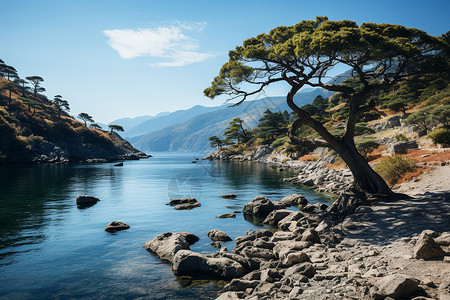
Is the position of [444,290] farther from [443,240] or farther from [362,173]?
[362,173]

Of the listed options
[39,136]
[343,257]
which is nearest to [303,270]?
[343,257]

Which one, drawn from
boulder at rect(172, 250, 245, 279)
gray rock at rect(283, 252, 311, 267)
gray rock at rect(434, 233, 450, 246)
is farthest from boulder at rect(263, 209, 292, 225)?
gray rock at rect(434, 233, 450, 246)

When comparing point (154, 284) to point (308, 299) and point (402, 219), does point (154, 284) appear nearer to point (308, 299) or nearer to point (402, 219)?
point (308, 299)

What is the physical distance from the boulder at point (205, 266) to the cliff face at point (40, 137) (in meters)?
88.3

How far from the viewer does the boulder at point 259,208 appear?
66.8 feet

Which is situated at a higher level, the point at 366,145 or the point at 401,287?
the point at 366,145

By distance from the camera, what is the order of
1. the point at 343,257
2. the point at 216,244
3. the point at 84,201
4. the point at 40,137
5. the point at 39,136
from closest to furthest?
the point at 343,257, the point at 216,244, the point at 84,201, the point at 40,137, the point at 39,136

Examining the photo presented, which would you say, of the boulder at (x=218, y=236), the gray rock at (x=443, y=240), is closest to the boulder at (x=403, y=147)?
the gray rock at (x=443, y=240)

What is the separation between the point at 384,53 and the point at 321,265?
14164 mm

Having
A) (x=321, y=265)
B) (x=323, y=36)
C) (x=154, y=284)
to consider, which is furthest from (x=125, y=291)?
(x=323, y=36)

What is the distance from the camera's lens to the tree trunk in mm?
16906

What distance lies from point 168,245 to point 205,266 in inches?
118

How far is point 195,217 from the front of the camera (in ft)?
67.1

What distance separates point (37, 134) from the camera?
93.4 m
